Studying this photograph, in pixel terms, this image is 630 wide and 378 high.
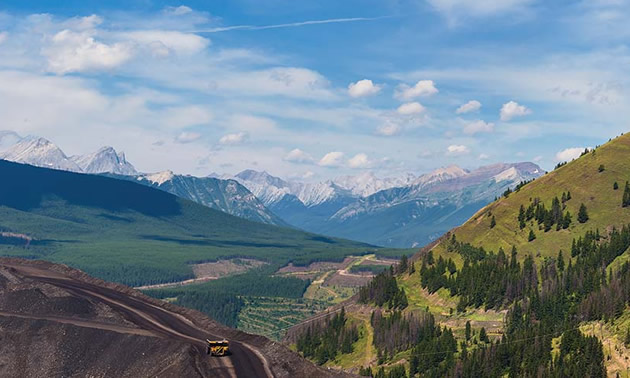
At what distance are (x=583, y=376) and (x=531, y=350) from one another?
20.8 metres

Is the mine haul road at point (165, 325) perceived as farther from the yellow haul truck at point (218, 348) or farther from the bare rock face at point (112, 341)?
the yellow haul truck at point (218, 348)

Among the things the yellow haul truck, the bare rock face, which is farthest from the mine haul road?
the yellow haul truck

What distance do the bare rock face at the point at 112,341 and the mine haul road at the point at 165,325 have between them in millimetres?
169

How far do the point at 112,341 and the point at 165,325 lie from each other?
16008mm

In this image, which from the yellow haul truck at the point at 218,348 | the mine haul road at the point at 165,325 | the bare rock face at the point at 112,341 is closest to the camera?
the mine haul road at the point at 165,325

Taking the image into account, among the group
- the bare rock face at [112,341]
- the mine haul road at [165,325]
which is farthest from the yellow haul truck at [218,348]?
the bare rock face at [112,341]

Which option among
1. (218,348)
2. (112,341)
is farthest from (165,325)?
Answer: (218,348)

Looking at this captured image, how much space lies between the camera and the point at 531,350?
163 m

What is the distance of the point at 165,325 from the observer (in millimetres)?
137625

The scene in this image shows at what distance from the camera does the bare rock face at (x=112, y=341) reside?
373 feet

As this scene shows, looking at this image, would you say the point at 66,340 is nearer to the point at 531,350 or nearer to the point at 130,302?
the point at 130,302

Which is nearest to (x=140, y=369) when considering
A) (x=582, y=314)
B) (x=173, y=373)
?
(x=173, y=373)

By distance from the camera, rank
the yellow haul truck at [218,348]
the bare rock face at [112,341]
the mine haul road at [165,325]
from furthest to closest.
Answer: the yellow haul truck at [218,348] → the bare rock face at [112,341] → the mine haul road at [165,325]

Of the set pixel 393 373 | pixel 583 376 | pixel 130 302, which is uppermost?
pixel 130 302
